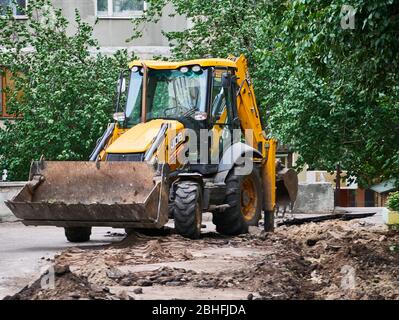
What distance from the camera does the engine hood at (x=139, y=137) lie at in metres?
16.7

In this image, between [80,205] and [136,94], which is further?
[136,94]

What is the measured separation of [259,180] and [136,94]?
110 inches

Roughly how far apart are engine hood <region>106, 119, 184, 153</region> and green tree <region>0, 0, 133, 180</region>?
28.4ft

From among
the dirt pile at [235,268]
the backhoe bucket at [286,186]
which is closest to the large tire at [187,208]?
the dirt pile at [235,268]

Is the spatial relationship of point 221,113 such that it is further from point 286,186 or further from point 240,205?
point 286,186

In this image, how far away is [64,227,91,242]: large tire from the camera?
57.3 feet

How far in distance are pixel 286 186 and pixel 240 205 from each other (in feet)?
7.41

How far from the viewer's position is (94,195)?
16.2 m

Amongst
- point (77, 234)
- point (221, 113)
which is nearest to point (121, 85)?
point (221, 113)

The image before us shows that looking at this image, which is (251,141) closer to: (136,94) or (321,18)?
(136,94)

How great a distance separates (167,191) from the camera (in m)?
15.7

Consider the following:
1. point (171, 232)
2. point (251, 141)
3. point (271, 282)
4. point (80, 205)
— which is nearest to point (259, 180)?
point (251, 141)

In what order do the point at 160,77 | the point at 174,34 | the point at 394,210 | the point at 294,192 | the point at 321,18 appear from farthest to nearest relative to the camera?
the point at 174,34 → the point at 394,210 → the point at 294,192 → the point at 160,77 → the point at 321,18

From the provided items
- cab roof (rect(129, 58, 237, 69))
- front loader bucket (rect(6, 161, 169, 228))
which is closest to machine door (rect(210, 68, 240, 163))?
cab roof (rect(129, 58, 237, 69))
